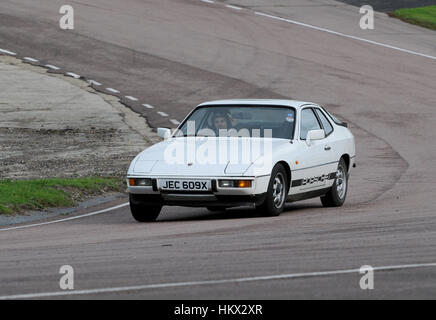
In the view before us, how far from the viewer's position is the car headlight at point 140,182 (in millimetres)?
12961

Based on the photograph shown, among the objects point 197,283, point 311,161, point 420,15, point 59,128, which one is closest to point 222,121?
point 311,161

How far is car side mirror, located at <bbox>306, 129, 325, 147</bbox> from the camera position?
14000 millimetres

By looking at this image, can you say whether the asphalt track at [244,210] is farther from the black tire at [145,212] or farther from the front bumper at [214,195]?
the black tire at [145,212]

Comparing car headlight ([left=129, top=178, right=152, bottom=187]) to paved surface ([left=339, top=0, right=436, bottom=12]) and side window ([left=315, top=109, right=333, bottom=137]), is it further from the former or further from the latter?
paved surface ([left=339, top=0, right=436, bottom=12])

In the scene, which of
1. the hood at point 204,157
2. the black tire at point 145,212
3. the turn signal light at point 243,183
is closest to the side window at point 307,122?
the hood at point 204,157

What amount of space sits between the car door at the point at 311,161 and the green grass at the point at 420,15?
30.3m

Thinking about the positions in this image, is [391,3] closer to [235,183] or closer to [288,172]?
[288,172]

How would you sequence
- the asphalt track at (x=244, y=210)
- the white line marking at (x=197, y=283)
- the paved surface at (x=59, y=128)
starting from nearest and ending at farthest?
the white line marking at (x=197, y=283)
the asphalt track at (x=244, y=210)
the paved surface at (x=59, y=128)

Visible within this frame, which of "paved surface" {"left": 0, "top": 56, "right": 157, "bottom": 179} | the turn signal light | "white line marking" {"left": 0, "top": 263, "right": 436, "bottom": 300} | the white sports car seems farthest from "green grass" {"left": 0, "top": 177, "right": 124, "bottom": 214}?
"white line marking" {"left": 0, "top": 263, "right": 436, "bottom": 300}

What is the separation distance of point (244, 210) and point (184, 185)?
6.89 feet

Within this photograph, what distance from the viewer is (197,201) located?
12852mm

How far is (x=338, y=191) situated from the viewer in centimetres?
1520
